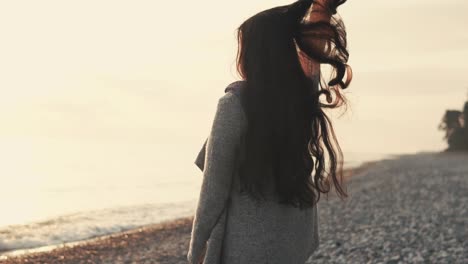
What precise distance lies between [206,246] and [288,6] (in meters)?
1.30

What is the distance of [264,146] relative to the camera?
2.99 m

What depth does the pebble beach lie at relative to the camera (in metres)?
10.7

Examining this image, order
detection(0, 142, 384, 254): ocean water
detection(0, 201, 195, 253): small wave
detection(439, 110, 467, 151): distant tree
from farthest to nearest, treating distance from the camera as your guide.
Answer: detection(439, 110, 467, 151): distant tree, detection(0, 142, 384, 254): ocean water, detection(0, 201, 195, 253): small wave

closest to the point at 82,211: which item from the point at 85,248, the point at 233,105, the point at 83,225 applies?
the point at 83,225

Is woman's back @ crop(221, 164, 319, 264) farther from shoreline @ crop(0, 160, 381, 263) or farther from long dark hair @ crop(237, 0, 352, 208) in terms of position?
shoreline @ crop(0, 160, 381, 263)

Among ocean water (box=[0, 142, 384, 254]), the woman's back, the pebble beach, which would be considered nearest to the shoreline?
the pebble beach

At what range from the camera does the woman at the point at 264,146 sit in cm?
301

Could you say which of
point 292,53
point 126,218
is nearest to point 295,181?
point 292,53

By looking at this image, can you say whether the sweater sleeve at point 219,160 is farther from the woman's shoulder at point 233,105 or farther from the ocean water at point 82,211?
the ocean water at point 82,211

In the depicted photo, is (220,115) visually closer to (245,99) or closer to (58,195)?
(245,99)

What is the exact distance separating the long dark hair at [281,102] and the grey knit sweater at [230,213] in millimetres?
68

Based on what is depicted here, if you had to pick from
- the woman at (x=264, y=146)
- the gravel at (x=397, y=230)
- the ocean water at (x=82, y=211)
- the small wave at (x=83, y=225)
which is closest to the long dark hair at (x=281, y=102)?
the woman at (x=264, y=146)

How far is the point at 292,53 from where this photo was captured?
3.06m

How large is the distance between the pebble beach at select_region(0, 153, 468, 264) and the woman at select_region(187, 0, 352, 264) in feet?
17.6
